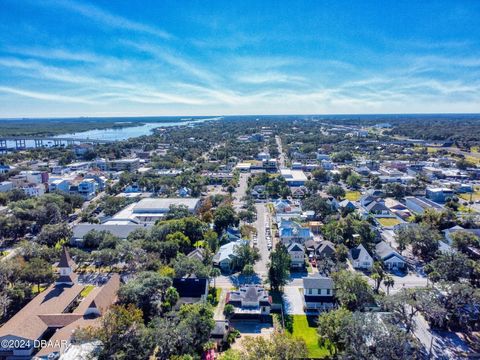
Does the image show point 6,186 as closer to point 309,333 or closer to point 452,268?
point 309,333

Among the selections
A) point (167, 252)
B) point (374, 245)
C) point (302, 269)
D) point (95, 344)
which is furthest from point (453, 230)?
point (95, 344)

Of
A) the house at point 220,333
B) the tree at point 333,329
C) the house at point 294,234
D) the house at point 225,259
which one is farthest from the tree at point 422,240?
the house at point 220,333

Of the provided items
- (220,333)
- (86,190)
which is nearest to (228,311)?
(220,333)

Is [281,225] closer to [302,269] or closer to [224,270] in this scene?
[302,269]

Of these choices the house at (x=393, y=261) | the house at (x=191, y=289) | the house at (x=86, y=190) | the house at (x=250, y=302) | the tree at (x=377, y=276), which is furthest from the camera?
the house at (x=86, y=190)

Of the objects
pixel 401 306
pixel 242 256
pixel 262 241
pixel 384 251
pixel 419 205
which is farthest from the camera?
pixel 419 205

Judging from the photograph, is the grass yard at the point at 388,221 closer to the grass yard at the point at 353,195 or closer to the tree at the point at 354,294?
the grass yard at the point at 353,195
